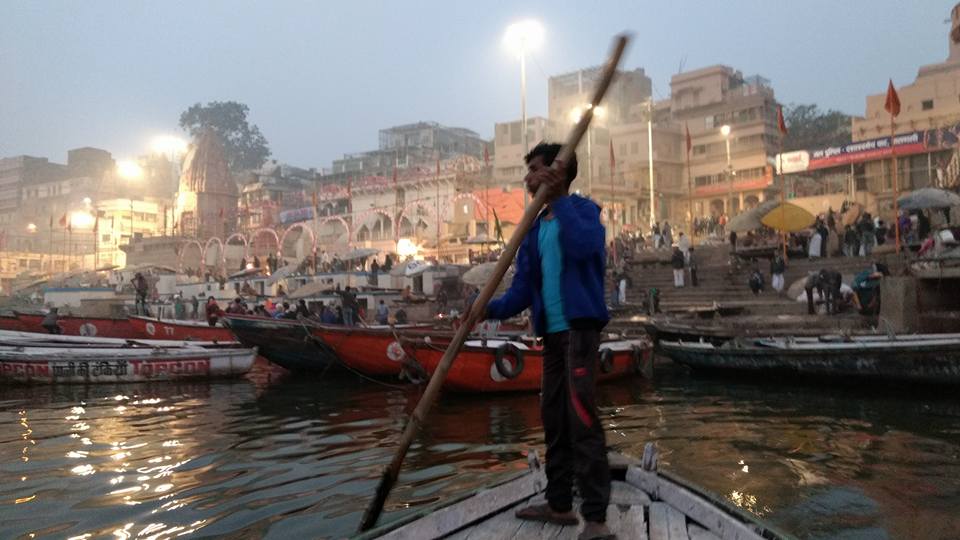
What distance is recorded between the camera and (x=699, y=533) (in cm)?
265

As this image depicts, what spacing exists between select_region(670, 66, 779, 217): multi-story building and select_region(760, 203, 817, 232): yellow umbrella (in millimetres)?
20259

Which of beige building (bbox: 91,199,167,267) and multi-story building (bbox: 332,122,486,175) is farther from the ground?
multi-story building (bbox: 332,122,486,175)

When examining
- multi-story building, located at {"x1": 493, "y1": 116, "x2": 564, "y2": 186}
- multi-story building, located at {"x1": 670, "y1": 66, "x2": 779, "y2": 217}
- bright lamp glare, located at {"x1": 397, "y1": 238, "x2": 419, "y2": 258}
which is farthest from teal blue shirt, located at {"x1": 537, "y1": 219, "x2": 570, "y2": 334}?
multi-story building, located at {"x1": 493, "y1": 116, "x2": 564, "y2": 186}

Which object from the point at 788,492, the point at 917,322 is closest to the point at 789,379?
the point at 917,322

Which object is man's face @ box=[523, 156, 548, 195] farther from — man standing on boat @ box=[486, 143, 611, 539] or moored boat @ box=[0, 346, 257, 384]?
moored boat @ box=[0, 346, 257, 384]

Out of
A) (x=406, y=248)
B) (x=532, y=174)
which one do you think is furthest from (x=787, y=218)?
(x=406, y=248)

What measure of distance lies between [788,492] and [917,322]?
8.93 m

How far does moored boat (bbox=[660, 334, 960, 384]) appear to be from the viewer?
952 centimetres

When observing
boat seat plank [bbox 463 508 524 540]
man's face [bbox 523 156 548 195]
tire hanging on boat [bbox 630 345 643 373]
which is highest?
man's face [bbox 523 156 548 195]

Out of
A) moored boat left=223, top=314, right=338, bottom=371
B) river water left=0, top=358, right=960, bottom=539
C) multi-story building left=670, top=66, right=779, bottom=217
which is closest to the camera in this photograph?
river water left=0, top=358, right=960, bottom=539

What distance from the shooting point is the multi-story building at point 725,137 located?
41.1 m

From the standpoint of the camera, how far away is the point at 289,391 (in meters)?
11.8

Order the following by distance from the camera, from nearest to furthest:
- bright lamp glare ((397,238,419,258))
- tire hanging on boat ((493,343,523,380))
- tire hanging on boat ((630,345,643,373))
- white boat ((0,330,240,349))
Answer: tire hanging on boat ((493,343,523,380))
tire hanging on boat ((630,345,643,373))
white boat ((0,330,240,349))
bright lamp glare ((397,238,419,258))

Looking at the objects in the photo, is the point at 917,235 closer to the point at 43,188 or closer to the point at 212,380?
the point at 212,380
